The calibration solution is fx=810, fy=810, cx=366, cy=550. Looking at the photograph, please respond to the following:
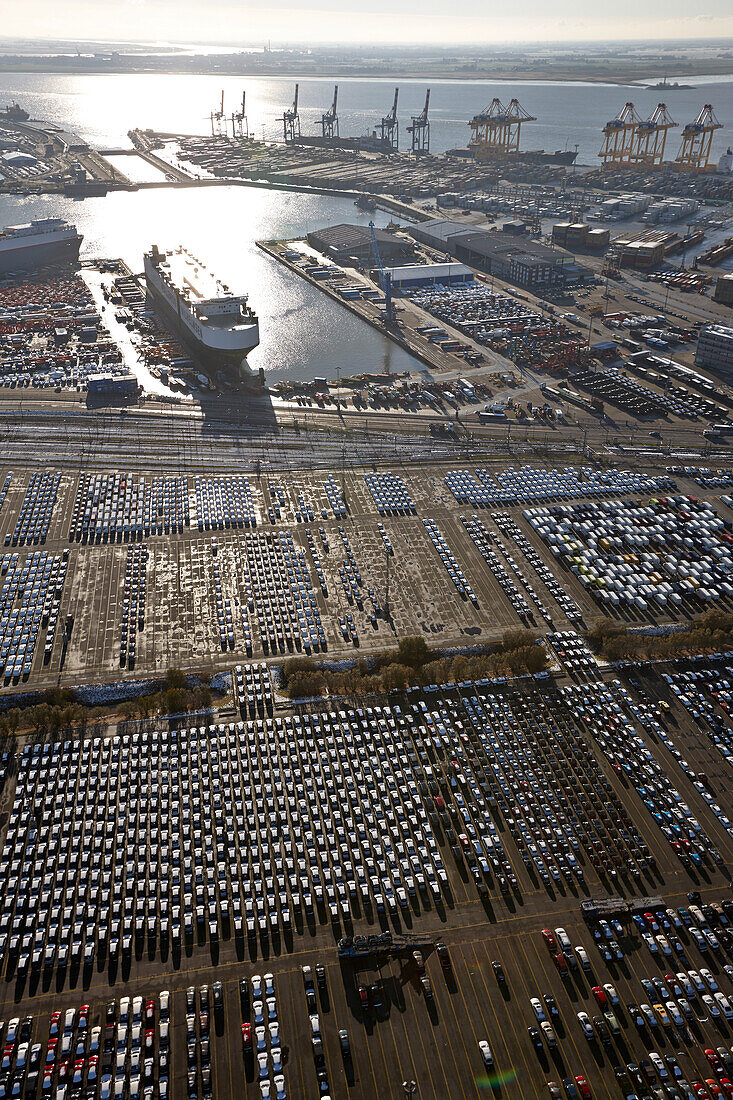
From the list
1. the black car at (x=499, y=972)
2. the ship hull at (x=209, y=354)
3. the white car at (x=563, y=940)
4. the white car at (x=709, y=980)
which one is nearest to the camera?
the white car at (x=709, y=980)

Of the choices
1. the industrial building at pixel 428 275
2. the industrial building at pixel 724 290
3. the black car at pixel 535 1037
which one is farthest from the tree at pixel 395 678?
the industrial building at pixel 724 290

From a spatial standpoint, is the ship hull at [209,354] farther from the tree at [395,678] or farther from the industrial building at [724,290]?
the industrial building at [724,290]

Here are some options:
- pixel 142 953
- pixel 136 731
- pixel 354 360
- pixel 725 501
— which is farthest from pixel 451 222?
pixel 142 953

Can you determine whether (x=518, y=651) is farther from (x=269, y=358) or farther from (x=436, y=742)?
(x=269, y=358)

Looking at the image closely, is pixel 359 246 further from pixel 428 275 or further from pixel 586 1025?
pixel 586 1025

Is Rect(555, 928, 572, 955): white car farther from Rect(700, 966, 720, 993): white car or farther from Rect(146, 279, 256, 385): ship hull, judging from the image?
Rect(146, 279, 256, 385): ship hull

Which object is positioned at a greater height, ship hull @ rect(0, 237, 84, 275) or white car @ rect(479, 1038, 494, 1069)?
ship hull @ rect(0, 237, 84, 275)

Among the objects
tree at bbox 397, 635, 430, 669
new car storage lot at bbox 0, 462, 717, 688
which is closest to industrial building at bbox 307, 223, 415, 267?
new car storage lot at bbox 0, 462, 717, 688
